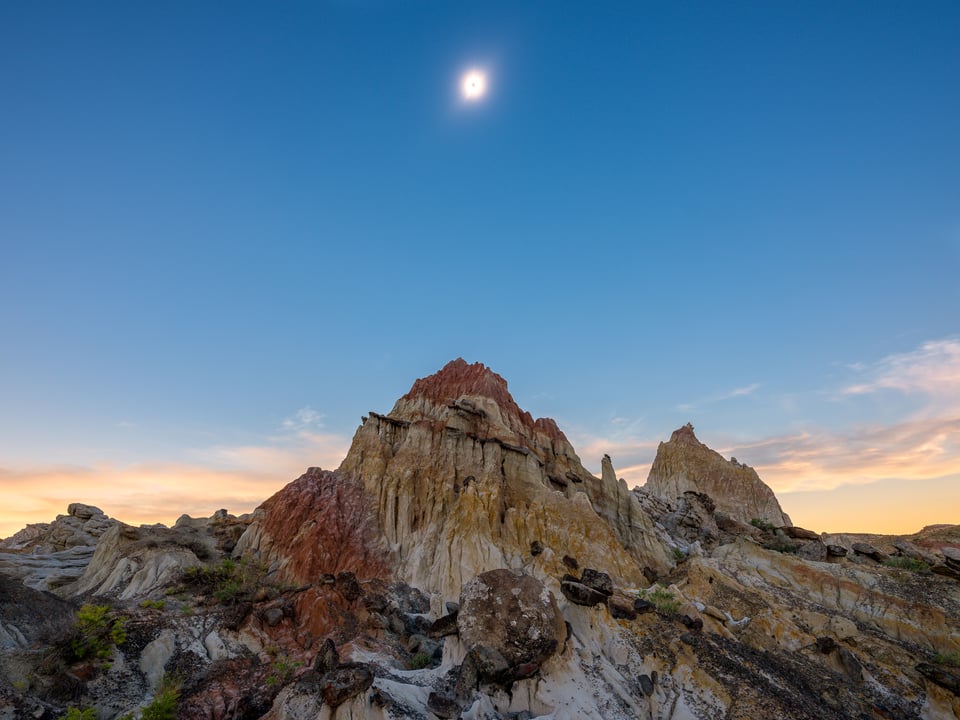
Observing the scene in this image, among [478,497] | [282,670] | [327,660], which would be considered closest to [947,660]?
[478,497]

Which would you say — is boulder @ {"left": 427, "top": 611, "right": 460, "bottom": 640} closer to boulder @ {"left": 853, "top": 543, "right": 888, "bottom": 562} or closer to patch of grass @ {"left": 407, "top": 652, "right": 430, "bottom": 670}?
patch of grass @ {"left": 407, "top": 652, "right": 430, "bottom": 670}

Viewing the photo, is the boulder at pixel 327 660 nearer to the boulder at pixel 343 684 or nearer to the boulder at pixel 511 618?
the boulder at pixel 343 684

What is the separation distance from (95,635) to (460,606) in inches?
585

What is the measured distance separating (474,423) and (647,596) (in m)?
21.8

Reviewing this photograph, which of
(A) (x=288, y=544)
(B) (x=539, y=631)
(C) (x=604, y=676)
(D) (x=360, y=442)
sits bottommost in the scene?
(C) (x=604, y=676)

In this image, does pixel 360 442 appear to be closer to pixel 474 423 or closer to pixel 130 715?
pixel 474 423

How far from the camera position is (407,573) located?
1334 inches

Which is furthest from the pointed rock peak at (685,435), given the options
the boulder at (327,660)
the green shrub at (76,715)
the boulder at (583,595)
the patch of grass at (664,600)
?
the green shrub at (76,715)

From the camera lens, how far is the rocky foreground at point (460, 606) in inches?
696

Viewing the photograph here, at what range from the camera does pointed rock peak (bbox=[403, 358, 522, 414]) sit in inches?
2019

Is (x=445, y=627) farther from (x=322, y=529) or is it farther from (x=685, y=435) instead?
(x=685, y=435)

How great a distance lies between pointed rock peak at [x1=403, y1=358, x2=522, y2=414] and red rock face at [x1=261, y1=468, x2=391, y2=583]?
1434 centimetres

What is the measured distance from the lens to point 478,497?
37.2m

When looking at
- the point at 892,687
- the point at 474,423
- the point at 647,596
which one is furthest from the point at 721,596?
the point at 474,423
